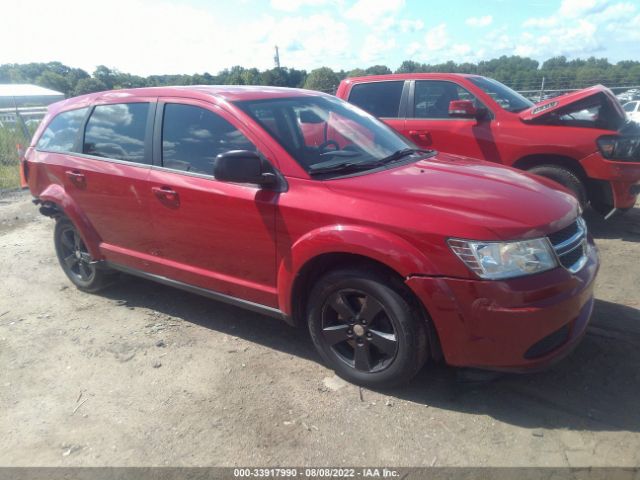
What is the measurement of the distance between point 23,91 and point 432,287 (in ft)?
176

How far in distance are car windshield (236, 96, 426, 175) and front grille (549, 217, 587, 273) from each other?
1221 millimetres

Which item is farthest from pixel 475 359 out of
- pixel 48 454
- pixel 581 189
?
pixel 581 189

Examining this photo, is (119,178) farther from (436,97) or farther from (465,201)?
(436,97)

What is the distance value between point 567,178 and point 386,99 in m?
2.51

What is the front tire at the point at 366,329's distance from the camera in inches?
Answer: 110

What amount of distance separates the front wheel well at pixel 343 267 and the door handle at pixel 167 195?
3.64 feet

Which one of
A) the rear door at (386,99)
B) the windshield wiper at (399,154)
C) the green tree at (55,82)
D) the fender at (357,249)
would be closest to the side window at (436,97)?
the rear door at (386,99)

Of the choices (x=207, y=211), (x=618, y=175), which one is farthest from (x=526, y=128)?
(x=207, y=211)

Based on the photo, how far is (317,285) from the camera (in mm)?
3105

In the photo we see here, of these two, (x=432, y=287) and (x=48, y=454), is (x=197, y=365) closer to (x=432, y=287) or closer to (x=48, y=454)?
(x=48, y=454)

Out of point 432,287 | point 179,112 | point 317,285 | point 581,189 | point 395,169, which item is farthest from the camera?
point 581,189

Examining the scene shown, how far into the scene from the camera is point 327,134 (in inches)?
143

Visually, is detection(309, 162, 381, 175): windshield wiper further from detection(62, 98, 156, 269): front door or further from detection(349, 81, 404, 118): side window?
detection(349, 81, 404, 118): side window

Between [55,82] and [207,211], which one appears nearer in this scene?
[207,211]
